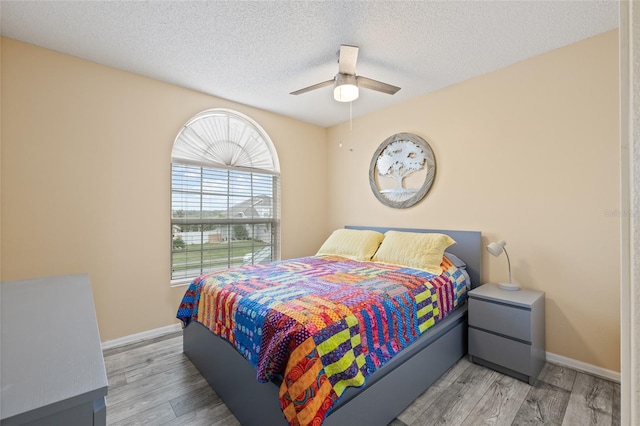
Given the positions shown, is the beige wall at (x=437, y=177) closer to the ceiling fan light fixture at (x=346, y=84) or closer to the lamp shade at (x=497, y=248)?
the lamp shade at (x=497, y=248)

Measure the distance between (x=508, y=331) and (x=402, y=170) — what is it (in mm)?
1943

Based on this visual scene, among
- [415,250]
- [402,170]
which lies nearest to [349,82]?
[402,170]

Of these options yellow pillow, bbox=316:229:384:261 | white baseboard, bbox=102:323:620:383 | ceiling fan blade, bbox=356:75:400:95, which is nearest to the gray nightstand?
white baseboard, bbox=102:323:620:383

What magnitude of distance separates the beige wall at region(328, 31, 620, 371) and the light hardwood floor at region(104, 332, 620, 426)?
0.42 meters

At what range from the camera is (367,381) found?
60.9 inches

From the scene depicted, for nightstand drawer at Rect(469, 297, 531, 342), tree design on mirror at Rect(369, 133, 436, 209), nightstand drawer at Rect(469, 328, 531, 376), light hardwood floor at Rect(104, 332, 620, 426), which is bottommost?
light hardwood floor at Rect(104, 332, 620, 426)

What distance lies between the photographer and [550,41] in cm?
225

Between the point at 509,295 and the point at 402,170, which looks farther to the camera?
the point at 402,170

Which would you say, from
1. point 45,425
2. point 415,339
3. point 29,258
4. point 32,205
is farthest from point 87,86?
point 415,339

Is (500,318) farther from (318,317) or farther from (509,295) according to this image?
(318,317)

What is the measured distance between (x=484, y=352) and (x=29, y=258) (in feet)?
12.1

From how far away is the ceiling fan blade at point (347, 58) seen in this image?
2.13m

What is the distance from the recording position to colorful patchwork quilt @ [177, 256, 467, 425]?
A: 1.34 metres

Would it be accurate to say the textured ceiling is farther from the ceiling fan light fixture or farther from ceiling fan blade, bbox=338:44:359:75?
the ceiling fan light fixture
